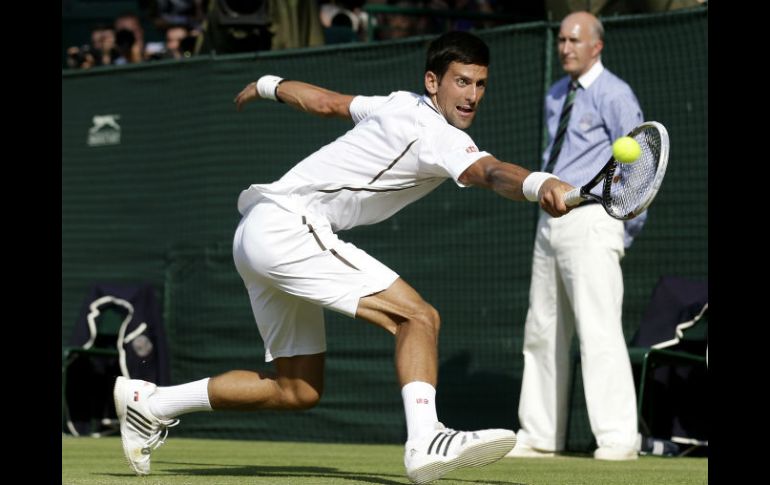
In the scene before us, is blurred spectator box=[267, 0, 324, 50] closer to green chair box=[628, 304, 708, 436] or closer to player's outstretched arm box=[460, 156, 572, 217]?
green chair box=[628, 304, 708, 436]

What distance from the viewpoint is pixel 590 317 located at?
290 inches

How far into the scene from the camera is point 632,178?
4695 millimetres

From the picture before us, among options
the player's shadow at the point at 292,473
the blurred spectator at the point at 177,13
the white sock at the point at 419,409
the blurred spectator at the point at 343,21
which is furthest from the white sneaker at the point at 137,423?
the blurred spectator at the point at 177,13

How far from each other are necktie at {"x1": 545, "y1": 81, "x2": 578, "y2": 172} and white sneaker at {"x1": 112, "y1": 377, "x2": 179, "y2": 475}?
8.79ft

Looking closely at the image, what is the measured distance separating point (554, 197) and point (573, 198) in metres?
0.08

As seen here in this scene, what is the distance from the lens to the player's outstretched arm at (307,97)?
6199 mm

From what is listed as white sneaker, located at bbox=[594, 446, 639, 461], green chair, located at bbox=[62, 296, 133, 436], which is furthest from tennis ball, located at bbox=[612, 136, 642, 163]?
green chair, located at bbox=[62, 296, 133, 436]

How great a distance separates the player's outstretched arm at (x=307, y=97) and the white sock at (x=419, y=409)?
154 cm

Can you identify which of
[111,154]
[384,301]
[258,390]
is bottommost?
[258,390]

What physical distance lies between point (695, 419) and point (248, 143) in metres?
4.06

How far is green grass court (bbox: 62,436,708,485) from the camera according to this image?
18.3 ft

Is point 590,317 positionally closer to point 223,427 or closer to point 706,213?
point 706,213
